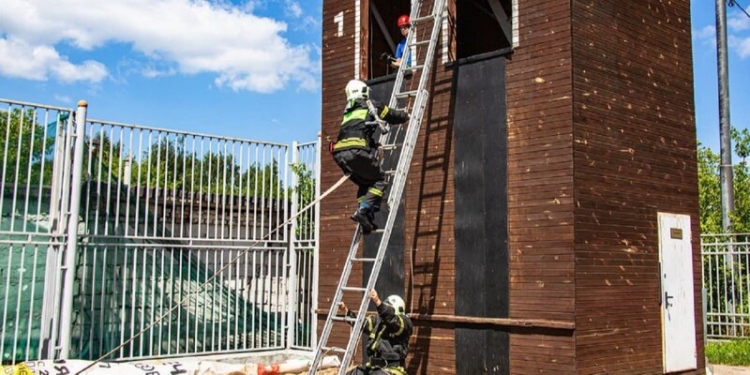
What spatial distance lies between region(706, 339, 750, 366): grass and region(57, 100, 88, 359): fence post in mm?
10788

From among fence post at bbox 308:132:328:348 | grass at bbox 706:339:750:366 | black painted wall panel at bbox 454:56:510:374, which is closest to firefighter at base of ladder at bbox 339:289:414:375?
black painted wall panel at bbox 454:56:510:374

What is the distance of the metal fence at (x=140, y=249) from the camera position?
923 cm

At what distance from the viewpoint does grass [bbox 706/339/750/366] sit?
523 inches

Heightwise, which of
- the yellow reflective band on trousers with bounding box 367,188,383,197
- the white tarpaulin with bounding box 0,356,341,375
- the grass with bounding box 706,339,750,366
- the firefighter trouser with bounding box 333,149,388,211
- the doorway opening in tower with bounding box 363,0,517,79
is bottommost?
the grass with bounding box 706,339,750,366

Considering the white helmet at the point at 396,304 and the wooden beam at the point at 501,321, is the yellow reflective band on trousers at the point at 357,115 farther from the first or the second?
the wooden beam at the point at 501,321

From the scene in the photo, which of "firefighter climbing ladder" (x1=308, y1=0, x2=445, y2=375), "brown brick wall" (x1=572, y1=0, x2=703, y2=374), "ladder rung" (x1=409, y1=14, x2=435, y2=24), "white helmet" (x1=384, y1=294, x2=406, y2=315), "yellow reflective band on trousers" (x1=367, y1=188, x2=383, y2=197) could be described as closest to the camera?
"firefighter climbing ladder" (x1=308, y1=0, x2=445, y2=375)

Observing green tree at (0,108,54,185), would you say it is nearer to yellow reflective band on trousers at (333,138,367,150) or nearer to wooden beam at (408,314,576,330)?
yellow reflective band on trousers at (333,138,367,150)

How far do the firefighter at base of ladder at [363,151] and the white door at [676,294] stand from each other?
4102 mm

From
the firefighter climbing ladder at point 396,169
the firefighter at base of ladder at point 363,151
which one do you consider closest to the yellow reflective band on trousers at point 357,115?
the firefighter at base of ladder at point 363,151

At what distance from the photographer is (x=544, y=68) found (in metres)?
9.08

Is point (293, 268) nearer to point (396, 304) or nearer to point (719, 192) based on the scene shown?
point (396, 304)

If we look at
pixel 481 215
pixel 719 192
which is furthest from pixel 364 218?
pixel 719 192

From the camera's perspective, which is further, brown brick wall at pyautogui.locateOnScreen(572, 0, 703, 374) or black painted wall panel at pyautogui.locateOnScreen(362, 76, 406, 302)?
black painted wall panel at pyautogui.locateOnScreen(362, 76, 406, 302)

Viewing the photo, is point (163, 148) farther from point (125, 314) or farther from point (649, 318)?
point (649, 318)
